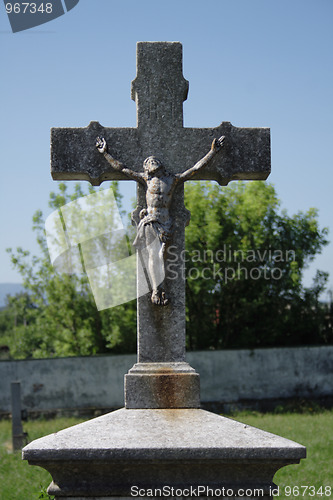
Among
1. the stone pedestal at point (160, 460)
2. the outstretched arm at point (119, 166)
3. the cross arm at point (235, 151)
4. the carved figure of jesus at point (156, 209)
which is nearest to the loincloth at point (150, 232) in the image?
the carved figure of jesus at point (156, 209)

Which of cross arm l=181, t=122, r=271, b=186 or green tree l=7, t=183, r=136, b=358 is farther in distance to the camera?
green tree l=7, t=183, r=136, b=358

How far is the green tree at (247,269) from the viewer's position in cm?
1527

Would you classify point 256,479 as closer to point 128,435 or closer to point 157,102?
point 128,435

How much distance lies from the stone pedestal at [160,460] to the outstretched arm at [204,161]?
1.61 metres

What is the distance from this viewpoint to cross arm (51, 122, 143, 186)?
12.0 ft

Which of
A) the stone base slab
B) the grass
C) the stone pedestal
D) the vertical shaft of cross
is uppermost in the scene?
the vertical shaft of cross

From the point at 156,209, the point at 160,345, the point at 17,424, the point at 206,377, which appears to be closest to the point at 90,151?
the point at 156,209

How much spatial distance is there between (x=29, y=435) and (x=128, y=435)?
8.10m

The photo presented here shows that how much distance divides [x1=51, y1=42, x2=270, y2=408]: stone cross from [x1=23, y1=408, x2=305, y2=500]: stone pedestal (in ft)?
2.27

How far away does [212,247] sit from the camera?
15.1 m

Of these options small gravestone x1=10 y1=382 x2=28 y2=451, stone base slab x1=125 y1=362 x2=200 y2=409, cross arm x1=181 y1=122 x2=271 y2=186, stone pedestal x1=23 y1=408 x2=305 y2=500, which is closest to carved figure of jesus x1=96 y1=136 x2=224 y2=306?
cross arm x1=181 y1=122 x2=271 y2=186

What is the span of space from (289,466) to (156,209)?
5083mm

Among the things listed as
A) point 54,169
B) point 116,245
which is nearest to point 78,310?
point 116,245

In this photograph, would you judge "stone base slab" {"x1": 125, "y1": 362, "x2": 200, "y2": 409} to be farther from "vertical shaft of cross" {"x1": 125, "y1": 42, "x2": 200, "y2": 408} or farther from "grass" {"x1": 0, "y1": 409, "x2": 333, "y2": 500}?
"grass" {"x1": 0, "y1": 409, "x2": 333, "y2": 500}
